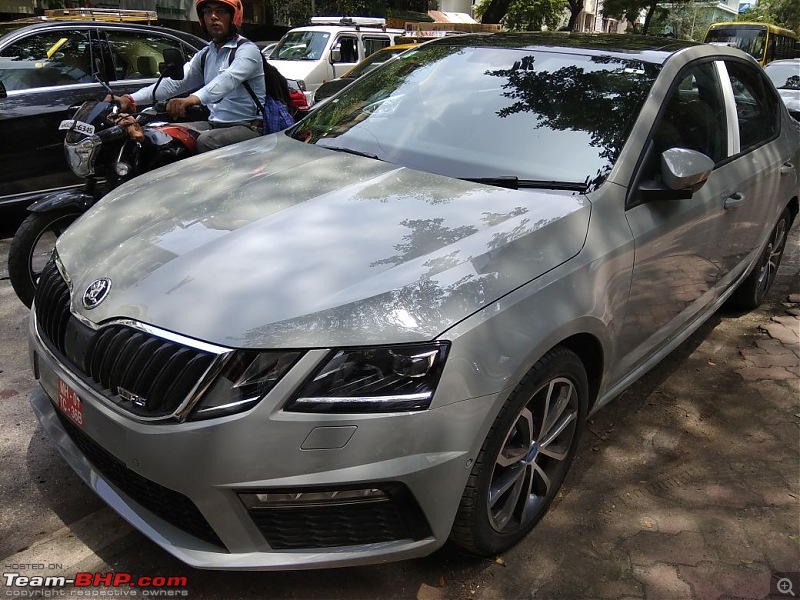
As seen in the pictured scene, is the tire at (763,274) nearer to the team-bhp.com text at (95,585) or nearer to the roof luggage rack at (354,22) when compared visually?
the team-bhp.com text at (95,585)

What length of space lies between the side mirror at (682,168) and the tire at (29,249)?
3169 millimetres

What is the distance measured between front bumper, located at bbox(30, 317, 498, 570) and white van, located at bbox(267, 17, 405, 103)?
38.9ft

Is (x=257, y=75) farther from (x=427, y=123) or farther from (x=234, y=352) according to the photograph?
(x=234, y=352)

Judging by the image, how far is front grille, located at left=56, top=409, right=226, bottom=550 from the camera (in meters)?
1.95

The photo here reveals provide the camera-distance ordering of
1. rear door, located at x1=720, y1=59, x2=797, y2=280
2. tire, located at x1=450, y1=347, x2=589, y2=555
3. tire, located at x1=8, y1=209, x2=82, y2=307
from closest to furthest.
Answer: tire, located at x1=450, y1=347, x2=589, y2=555 → rear door, located at x1=720, y1=59, x2=797, y2=280 → tire, located at x1=8, y1=209, x2=82, y2=307

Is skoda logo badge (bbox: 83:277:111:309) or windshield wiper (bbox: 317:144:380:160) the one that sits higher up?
windshield wiper (bbox: 317:144:380:160)

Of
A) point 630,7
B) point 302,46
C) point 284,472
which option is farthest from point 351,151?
point 630,7

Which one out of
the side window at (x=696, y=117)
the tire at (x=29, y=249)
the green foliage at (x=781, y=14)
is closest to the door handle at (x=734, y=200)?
the side window at (x=696, y=117)

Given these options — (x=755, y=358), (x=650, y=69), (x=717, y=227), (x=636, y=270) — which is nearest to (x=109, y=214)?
(x=636, y=270)

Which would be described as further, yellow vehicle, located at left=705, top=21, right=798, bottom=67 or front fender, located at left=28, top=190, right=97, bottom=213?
yellow vehicle, located at left=705, top=21, right=798, bottom=67

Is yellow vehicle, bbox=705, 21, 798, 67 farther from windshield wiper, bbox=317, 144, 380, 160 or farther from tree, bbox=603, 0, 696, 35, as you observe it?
windshield wiper, bbox=317, 144, 380, 160

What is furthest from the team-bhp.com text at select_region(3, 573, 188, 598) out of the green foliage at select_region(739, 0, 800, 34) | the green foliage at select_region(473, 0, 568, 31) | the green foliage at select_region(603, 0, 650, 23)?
the green foliage at select_region(739, 0, 800, 34)

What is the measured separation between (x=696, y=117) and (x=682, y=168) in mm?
750

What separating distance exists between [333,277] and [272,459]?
56cm
